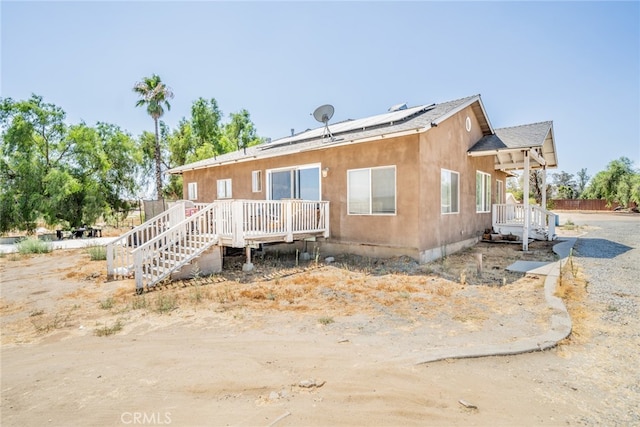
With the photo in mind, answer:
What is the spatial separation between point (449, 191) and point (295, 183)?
18.0 feet

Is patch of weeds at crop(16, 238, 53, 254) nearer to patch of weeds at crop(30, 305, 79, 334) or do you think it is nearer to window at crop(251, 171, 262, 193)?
window at crop(251, 171, 262, 193)

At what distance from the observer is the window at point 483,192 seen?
40.7 feet

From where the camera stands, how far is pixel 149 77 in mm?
23359

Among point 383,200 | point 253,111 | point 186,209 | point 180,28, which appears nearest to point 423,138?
point 383,200

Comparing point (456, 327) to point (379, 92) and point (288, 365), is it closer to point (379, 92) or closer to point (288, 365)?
point (288, 365)

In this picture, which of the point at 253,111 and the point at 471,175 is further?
the point at 253,111

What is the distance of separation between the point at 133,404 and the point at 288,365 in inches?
57.9

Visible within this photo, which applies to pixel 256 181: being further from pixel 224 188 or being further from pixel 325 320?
pixel 325 320

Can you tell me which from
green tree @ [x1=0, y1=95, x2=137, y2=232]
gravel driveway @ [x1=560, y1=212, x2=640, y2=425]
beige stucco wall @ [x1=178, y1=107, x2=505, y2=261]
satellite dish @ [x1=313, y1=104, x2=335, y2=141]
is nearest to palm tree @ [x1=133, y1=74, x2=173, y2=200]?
green tree @ [x1=0, y1=95, x2=137, y2=232]

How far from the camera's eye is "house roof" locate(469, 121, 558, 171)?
10.2m

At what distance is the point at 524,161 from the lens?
10.5m

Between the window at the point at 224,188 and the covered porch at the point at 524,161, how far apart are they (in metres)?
10.4
